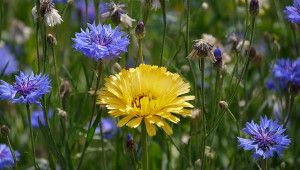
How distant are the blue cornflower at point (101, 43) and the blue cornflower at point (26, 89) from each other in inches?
5.2

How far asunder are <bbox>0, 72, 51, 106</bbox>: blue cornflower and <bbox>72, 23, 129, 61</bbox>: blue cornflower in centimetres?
13

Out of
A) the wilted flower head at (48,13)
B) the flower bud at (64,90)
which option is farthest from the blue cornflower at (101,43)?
the flower bud at (64,90)

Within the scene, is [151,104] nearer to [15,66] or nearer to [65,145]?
[65,145]

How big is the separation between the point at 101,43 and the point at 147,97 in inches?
8.0

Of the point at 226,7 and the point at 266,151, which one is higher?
the point at 226,7

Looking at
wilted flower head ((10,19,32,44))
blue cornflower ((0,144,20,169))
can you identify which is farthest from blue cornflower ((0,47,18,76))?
blue cornflower ((0,144,20,169))

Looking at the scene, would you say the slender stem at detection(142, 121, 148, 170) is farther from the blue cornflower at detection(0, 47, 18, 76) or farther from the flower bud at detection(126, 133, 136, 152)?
the blue cornflower at detection(0, 47, 18, 76)

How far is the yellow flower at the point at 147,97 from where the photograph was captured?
3.84 ft

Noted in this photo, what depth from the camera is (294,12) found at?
1.47 meters

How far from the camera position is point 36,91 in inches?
49.1

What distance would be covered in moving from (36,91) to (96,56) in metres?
0.18

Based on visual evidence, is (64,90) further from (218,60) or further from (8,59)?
(8,59)

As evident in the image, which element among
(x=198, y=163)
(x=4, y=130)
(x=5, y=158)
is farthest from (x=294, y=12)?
(x=5, y=158)

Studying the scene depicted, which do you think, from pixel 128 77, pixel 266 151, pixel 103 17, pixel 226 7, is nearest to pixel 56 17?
pixel 103 17
